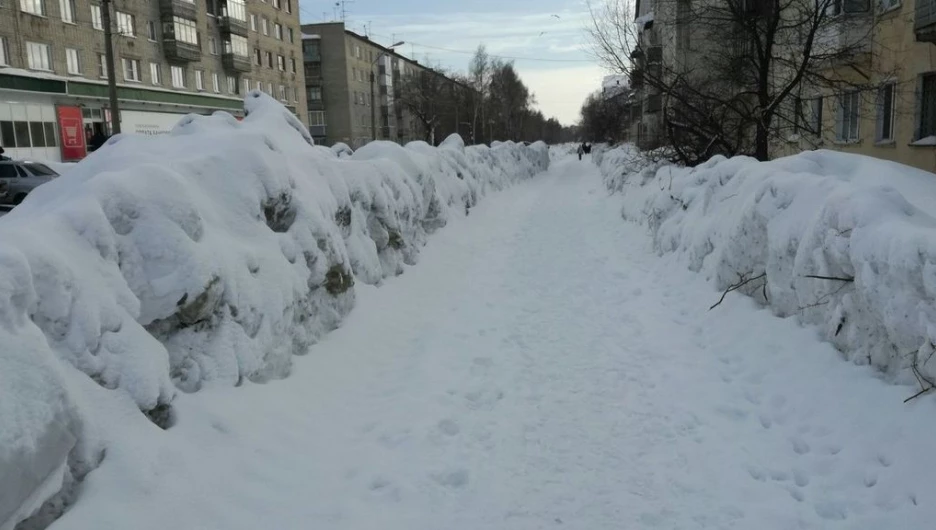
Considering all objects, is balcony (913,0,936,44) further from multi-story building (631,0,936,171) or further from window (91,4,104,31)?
window (91,4,104,31)

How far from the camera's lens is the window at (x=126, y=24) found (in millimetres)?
35562

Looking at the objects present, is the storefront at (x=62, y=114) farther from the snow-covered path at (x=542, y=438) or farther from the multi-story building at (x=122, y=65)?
the snow-covered path at (x=542, y=438)

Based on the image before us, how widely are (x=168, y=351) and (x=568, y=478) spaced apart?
2.66 metres

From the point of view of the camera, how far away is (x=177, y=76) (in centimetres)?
4050

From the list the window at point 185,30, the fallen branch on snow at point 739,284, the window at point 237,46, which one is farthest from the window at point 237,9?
the fallen branch on snow at point 739,284

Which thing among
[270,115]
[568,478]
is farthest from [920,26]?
[568,478]

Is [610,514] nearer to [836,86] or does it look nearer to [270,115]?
[270,115]

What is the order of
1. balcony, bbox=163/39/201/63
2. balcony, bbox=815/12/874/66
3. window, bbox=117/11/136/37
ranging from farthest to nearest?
balcony, bbox=163/39/201/63
window, bbox=117/11/136/37
balcony, bbox=815/12/874/66

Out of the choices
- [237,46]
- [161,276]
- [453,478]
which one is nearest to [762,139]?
[453,478]

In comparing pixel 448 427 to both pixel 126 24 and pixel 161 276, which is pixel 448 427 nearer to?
pixel 161 276

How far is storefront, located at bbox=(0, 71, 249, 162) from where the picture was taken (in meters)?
28.2

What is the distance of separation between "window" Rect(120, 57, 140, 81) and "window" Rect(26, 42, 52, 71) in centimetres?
505

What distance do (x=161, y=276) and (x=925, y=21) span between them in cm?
1501

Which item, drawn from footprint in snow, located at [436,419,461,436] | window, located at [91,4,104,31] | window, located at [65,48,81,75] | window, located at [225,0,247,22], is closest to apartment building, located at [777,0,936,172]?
footprint in snow, located at [436,419,461,436]
